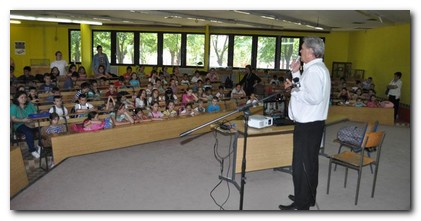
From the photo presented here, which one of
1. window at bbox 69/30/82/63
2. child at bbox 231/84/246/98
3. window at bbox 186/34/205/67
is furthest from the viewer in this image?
window at bbox 69/30/82/63

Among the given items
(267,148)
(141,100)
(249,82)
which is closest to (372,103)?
(249,82)

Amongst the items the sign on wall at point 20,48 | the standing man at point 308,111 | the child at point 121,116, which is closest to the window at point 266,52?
the sign on wall at point 20,48

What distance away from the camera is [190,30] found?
16828 mm

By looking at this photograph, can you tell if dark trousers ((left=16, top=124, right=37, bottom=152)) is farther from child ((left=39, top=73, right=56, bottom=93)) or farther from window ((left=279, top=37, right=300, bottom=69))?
window ((left=279, top=37, right=300, bottom=69))

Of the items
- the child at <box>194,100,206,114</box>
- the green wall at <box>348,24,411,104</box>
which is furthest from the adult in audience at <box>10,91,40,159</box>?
the green wall at <box>348,24,411,104</box>

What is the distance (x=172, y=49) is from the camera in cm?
1725

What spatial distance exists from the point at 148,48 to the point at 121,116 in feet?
35.9

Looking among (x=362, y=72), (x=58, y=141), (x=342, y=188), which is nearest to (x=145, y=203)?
(x=58, y=141)

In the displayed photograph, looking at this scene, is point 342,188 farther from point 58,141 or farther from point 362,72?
point 362,72

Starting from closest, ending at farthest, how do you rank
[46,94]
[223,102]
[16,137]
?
[16,137], [46,94], [223,102]

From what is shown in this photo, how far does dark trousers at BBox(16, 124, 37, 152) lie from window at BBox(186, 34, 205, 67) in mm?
11292

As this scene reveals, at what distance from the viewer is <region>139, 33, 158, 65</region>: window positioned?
17.2m

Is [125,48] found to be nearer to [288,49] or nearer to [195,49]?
[195,49]

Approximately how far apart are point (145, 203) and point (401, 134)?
21.3 feet
